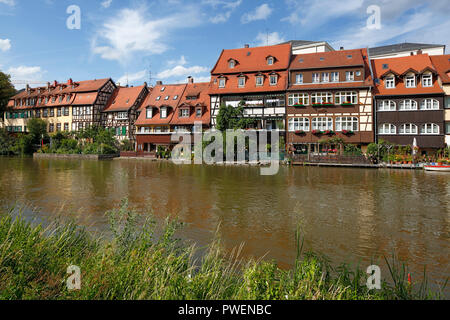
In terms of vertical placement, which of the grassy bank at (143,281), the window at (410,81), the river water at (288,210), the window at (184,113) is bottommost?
the river water at (288,210)

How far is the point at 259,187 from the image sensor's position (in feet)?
61.5

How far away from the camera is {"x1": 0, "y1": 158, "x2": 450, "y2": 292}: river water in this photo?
8.29 m

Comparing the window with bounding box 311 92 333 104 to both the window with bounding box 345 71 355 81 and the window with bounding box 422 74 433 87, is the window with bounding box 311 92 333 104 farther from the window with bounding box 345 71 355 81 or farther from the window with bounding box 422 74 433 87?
the window with bounding box 422 74 433 87

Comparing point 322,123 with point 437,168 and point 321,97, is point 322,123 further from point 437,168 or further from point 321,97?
point 437,168

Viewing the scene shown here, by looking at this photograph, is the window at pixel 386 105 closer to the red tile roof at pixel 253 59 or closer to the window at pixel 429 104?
the window at pixel 429 104

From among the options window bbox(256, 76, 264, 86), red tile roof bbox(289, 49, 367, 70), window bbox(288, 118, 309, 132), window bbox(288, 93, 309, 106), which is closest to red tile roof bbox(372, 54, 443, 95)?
red tile roof bbox(289, 49, 367, 70)

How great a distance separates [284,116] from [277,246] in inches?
1263

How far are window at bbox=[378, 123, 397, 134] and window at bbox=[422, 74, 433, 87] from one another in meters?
5.39

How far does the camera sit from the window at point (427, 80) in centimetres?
3450

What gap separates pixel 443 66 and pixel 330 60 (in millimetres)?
11834

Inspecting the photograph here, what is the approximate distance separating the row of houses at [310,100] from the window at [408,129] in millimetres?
94

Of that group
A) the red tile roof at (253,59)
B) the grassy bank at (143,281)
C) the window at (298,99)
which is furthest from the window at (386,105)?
the grassy bank at (143,281)

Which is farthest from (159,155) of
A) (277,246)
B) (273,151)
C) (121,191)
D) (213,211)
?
(277,246)

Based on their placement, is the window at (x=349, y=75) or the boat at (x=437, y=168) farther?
the window at (x=349, y=75)
